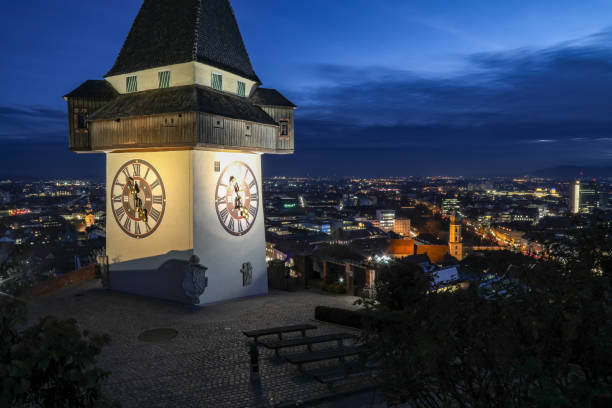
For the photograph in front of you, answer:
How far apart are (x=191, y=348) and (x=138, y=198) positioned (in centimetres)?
784

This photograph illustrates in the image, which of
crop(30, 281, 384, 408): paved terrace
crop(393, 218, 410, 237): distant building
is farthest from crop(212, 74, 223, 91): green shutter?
crop(393, 218, 410, 237): distant building

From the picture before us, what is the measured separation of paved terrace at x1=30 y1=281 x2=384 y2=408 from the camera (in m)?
7.80

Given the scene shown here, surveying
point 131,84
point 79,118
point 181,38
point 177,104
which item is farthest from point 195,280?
point 181,38

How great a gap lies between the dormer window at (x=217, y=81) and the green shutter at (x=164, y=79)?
65.9 inches

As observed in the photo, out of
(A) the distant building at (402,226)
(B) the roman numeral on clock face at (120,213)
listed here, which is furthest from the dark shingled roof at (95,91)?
(A) the distant building at (402,226)

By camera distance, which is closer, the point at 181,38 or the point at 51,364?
the point at 51,364

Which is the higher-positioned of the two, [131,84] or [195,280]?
[131,84]

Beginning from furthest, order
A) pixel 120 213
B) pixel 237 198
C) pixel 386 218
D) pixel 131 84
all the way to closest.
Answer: pixel 386 218
pixel 120 213
pixel 237 198
pixel 131 84

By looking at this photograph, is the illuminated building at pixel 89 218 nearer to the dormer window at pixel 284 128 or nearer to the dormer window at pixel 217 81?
the dormer window at pixel 284 128

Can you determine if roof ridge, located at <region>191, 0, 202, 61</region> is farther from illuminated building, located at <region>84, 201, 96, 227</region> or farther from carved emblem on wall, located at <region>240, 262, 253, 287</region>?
illuminated building, located at <region>84, 201, 96, 227</region>

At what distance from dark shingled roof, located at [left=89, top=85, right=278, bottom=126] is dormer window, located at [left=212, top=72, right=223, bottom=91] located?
24 cm

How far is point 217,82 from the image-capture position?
16.3 m

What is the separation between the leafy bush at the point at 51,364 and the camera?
132 inches

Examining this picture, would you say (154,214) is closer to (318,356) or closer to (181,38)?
(181,38)
